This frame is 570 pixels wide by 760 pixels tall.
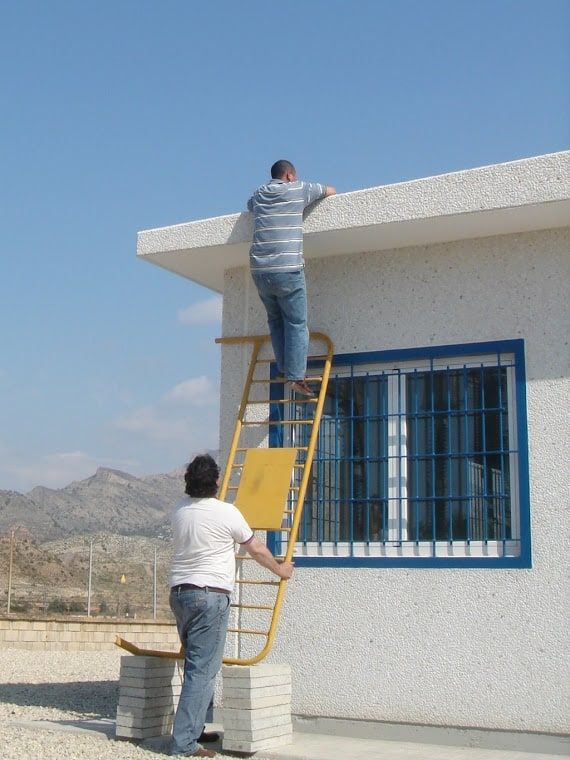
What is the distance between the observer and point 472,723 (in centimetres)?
614

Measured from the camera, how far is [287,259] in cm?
664

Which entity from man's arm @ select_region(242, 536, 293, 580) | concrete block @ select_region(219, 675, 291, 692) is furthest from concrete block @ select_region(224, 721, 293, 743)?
man's arm @ select_region(242, 536, 293, 580)

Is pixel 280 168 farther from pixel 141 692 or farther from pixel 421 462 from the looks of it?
pixel 141 692

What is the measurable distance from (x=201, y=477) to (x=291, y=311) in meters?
1.37

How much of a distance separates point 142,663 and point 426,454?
2.25m

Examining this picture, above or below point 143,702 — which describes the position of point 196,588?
above

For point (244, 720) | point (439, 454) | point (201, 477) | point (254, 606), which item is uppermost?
point (439, 454)

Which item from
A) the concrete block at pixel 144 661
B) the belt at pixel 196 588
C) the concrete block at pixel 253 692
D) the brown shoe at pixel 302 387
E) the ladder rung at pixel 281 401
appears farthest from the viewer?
the ladder rung at pixel 281 401

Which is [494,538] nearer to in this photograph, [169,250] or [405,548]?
[405,548]

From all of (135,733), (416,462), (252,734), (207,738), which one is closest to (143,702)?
(135,733)

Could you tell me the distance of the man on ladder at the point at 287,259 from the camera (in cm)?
665

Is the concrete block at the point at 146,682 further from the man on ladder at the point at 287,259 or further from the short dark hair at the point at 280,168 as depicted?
the short dark hair at the point at 280,168

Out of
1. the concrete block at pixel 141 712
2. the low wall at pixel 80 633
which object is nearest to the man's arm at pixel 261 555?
the concrete block at pixel 141 712

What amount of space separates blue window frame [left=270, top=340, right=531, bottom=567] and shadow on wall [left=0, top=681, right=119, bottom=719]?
214cm
